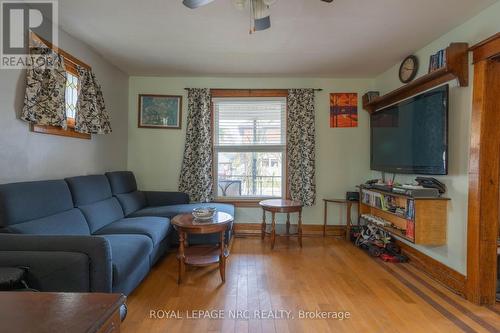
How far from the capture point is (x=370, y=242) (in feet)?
11.2

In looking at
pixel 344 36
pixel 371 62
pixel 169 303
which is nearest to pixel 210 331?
pixel 169 303

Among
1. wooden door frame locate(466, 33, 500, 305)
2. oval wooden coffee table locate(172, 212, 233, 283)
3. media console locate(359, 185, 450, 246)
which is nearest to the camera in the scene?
wooden door frame locate(466, 33, 500, 305)

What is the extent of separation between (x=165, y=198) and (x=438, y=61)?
365cm

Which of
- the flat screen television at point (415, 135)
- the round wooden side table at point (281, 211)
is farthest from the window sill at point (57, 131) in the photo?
the flat screen television at point (415, 135)

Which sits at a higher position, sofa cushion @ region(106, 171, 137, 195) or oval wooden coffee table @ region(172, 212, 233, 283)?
sofa cushion @ region(106, 171, 137, 195)

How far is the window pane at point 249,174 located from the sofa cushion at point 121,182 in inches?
51.1

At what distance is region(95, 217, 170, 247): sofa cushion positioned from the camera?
2521 millimetres

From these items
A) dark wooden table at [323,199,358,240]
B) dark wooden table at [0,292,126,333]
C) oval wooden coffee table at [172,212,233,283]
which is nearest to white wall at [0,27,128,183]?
oval wooden coffee table at [172,212,233,283]

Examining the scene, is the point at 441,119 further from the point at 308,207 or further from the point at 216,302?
the point at 216,302

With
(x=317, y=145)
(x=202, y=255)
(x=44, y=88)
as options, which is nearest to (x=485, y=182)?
(x=317, y=145)

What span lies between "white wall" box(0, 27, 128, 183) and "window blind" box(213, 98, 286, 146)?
145cm

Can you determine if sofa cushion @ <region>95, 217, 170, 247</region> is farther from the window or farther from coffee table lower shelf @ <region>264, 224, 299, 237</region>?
coffee table lower shelf @ <region>264, 224, 299, 237</region>

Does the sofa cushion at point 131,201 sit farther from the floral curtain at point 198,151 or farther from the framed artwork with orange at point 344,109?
the framed artwork with orange at point 344,109

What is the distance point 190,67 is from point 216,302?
302cm
